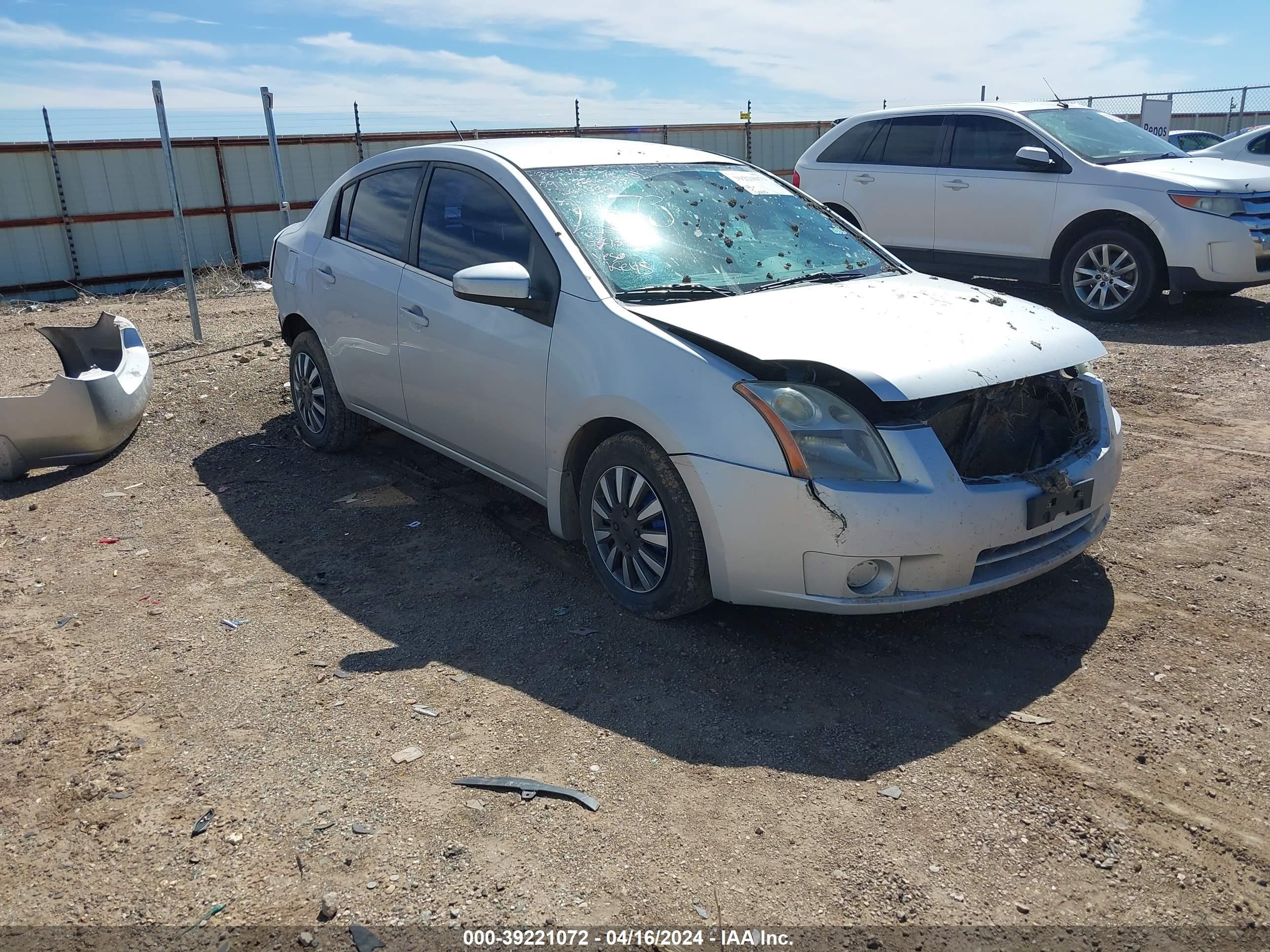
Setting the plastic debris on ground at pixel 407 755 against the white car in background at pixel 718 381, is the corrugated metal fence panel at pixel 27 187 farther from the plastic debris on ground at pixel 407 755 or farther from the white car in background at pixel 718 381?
the plastic debris on ground at pixel 407 755

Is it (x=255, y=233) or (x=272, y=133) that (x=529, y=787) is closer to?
(x=272, y=133)

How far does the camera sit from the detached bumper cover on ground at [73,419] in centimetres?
605

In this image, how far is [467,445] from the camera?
16.0ft

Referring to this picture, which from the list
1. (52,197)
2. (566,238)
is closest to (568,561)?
(566,238)

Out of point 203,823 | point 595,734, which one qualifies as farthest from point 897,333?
point 203,823

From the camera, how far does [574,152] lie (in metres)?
4.89

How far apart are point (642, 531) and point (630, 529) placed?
0.07 meters

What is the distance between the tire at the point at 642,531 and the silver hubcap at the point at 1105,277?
666 centimetres

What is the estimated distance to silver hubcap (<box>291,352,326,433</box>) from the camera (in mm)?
6266

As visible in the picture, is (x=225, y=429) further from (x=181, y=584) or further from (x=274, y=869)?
(x=274, y=869)

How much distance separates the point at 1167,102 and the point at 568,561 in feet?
70.9

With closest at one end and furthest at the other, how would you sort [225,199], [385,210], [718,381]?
[718,381], [385,210], [225,199]

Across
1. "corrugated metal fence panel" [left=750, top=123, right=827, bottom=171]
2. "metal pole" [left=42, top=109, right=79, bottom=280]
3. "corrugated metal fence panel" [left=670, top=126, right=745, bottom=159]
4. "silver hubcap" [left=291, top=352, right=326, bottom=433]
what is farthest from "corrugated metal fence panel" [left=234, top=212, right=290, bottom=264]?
"silver hubcap" [left=291, top=352, right=326, bottom=433]

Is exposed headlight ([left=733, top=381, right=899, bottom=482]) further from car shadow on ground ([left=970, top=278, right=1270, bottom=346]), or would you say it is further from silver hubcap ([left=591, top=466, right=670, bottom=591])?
car shadow on ground ([left=970, top=278, right=1270, bottom=346])
